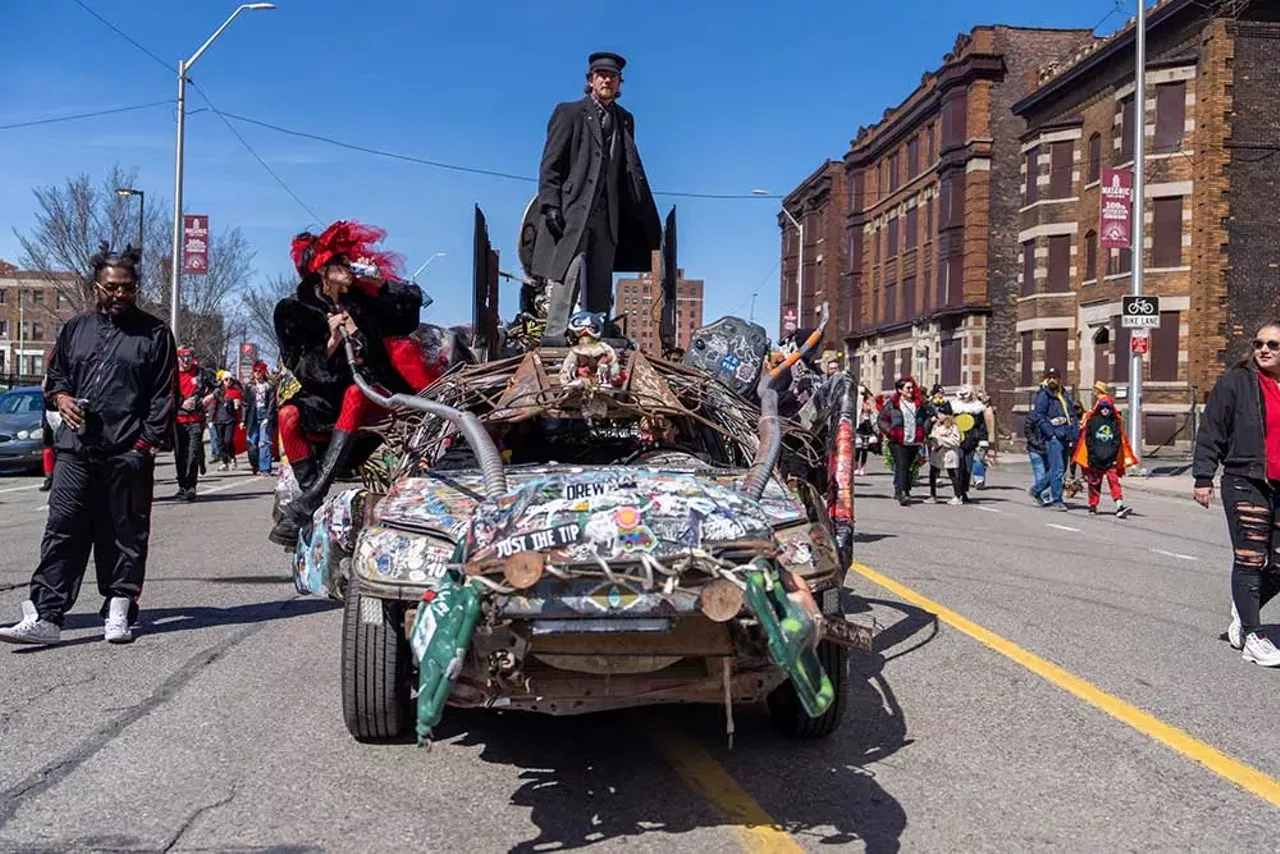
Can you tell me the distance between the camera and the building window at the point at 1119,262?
36.3 m

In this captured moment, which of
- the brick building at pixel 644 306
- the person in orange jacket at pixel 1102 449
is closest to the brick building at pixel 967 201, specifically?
the person in orange jacket at pixel 1102 449

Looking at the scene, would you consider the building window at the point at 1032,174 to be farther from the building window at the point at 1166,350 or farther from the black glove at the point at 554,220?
the black glove at the point at 554,220

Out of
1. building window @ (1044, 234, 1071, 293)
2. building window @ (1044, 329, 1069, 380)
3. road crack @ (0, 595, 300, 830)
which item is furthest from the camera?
building window @ (1044, 329, 1069, 380)

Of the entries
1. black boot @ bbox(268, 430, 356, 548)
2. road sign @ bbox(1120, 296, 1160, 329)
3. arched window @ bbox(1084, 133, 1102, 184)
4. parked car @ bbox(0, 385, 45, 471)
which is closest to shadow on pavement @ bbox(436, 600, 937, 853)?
black boot @ bbox(268, 430, 356, 548)

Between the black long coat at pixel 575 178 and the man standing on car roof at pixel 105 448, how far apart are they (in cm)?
287

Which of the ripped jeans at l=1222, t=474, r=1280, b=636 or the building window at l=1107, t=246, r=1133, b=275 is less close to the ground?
the building window at l=1107, t=246, r=1133, b=275

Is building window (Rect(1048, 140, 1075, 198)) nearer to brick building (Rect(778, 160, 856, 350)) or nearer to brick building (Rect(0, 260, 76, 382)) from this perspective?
brick building (Rect(778, 160, 856, 350))

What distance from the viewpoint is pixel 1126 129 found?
3609 centimetres

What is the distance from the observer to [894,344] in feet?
186

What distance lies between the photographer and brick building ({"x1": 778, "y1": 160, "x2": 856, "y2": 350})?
65625 mm

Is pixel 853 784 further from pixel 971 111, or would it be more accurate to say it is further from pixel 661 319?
pixel 971 111

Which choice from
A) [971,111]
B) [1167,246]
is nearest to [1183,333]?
[1167,246]

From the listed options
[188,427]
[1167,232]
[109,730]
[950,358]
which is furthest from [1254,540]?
[950,358]

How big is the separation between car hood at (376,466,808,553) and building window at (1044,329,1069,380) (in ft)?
127
